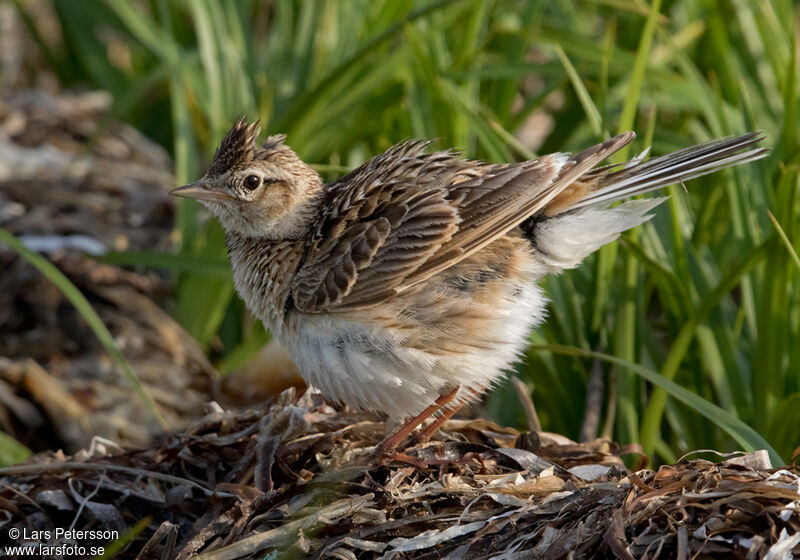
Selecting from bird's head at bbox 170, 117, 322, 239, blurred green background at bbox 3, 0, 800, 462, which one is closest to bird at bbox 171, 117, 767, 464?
bird's head at bbox 170, 117, 322, 239

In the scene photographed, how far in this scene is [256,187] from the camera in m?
4.91

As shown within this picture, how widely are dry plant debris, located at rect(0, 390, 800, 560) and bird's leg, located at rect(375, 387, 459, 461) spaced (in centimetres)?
9

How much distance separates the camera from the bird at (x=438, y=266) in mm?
4316

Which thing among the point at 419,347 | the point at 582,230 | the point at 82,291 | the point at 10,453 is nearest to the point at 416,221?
the point at 419,347

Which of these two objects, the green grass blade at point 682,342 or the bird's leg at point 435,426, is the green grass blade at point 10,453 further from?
the green grass blade at point 682,342

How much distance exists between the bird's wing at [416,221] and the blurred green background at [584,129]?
0.63 m

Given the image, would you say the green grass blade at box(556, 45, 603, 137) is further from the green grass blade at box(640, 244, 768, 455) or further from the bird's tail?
the green grass blade at box(640, 244, 768, 455)

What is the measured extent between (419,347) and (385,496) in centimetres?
65

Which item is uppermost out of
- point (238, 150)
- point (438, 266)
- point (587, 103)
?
point (587, 103)

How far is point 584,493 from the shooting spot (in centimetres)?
379

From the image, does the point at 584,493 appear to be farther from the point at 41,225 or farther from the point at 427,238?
the point at 41,225

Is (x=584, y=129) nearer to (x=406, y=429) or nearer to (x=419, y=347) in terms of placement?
(x=419, y=347)

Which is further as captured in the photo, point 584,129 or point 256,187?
point 584,129

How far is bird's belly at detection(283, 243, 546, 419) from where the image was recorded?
4.30m
